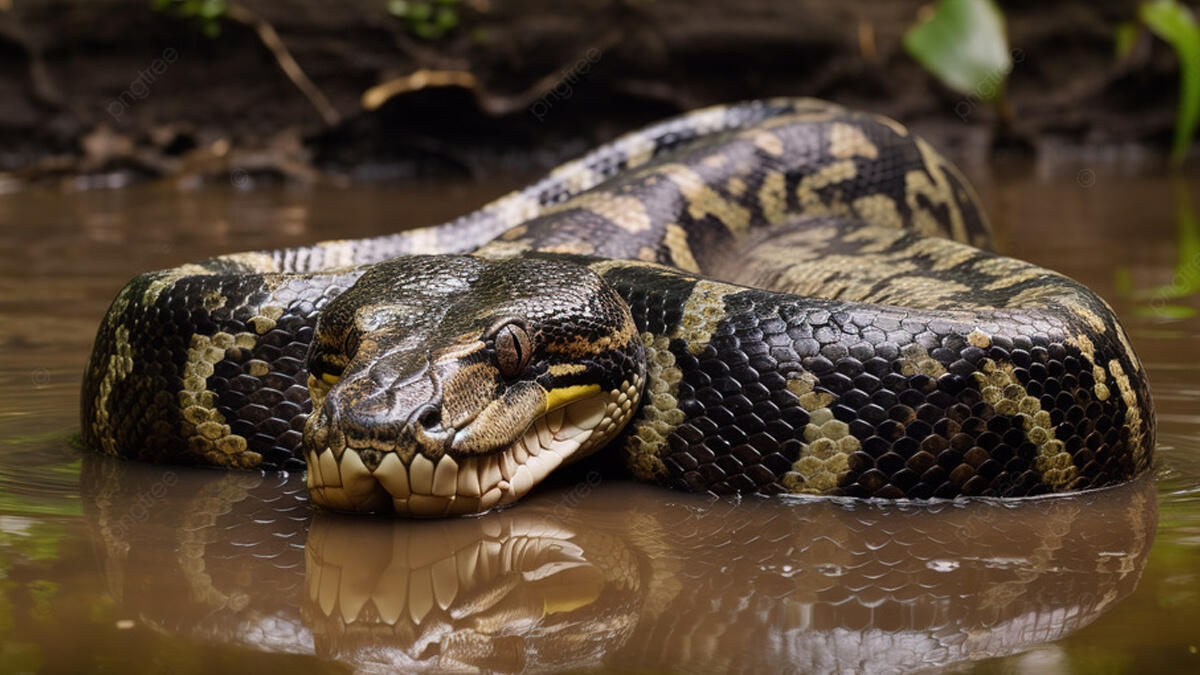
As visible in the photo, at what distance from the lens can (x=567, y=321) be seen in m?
3.86

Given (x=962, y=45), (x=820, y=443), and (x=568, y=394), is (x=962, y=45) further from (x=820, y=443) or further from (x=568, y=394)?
(x=568, y=394)

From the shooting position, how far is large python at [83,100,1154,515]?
357cm

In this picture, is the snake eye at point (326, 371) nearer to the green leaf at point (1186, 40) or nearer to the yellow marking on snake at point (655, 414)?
the yellow marking on snake at point (655, 414)

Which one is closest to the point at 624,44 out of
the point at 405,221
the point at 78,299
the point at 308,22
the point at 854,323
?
the point at 308,22

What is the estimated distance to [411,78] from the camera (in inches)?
594

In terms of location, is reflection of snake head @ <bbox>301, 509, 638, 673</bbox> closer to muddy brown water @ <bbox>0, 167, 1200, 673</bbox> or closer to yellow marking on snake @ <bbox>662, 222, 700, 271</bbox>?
muddy brown water @ <bbox>0, 167, 1200, 673</bbox>

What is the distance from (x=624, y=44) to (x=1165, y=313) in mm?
9943

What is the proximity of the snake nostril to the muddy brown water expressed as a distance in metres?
0.32

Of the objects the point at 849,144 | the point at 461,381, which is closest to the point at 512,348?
the point at 461,381

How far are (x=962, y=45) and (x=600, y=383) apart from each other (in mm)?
9535

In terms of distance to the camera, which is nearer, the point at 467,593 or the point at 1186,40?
the point at 467,593

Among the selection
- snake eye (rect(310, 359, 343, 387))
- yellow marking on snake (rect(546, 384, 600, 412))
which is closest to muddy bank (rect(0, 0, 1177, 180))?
snake eye (rect(310, 359, 343, 387))

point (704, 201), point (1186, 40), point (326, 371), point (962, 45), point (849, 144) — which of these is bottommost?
point (326, 371)

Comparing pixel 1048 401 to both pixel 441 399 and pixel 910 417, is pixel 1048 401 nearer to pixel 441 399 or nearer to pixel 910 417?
pixel 910 417
